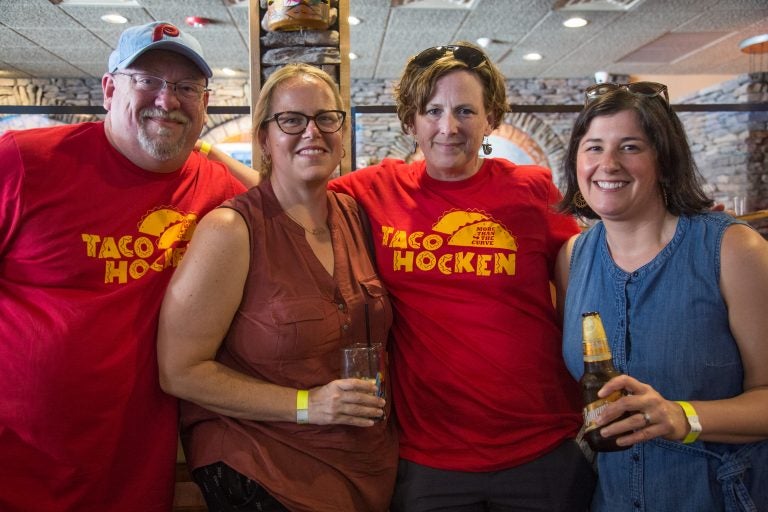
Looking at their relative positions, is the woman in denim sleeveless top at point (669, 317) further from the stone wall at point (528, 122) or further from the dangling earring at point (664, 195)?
the stone wall at point (528, 122)

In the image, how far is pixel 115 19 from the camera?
6.54 meters

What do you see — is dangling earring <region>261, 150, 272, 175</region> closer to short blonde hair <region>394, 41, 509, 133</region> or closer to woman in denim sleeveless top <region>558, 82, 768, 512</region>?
short blonde hair <region>394, 41, 509, 133</region>

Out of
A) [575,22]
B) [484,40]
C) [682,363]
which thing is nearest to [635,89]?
[682,363]

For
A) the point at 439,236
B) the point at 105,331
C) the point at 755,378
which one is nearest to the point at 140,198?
the point at 105,331

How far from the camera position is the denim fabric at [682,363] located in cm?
150

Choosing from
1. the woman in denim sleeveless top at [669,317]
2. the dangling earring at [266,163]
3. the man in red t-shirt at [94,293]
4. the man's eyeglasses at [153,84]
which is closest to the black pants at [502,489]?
the woman in denim sleeveless top at [669,317]

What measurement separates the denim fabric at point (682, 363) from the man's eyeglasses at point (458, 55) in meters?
0.82

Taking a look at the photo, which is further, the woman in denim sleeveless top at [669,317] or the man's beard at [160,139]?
the man's beard at [160,139]

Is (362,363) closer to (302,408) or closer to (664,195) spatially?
(302,408)

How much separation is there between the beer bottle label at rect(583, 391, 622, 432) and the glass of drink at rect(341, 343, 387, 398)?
502mm

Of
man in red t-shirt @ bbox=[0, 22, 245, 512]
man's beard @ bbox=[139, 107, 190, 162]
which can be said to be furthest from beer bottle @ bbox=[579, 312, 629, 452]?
man's beard @ bbox=[139, 107, 190, 162]

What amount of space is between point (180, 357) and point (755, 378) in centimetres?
142

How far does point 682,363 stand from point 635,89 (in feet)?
2.30

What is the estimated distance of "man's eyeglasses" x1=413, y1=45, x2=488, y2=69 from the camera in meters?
2.01
